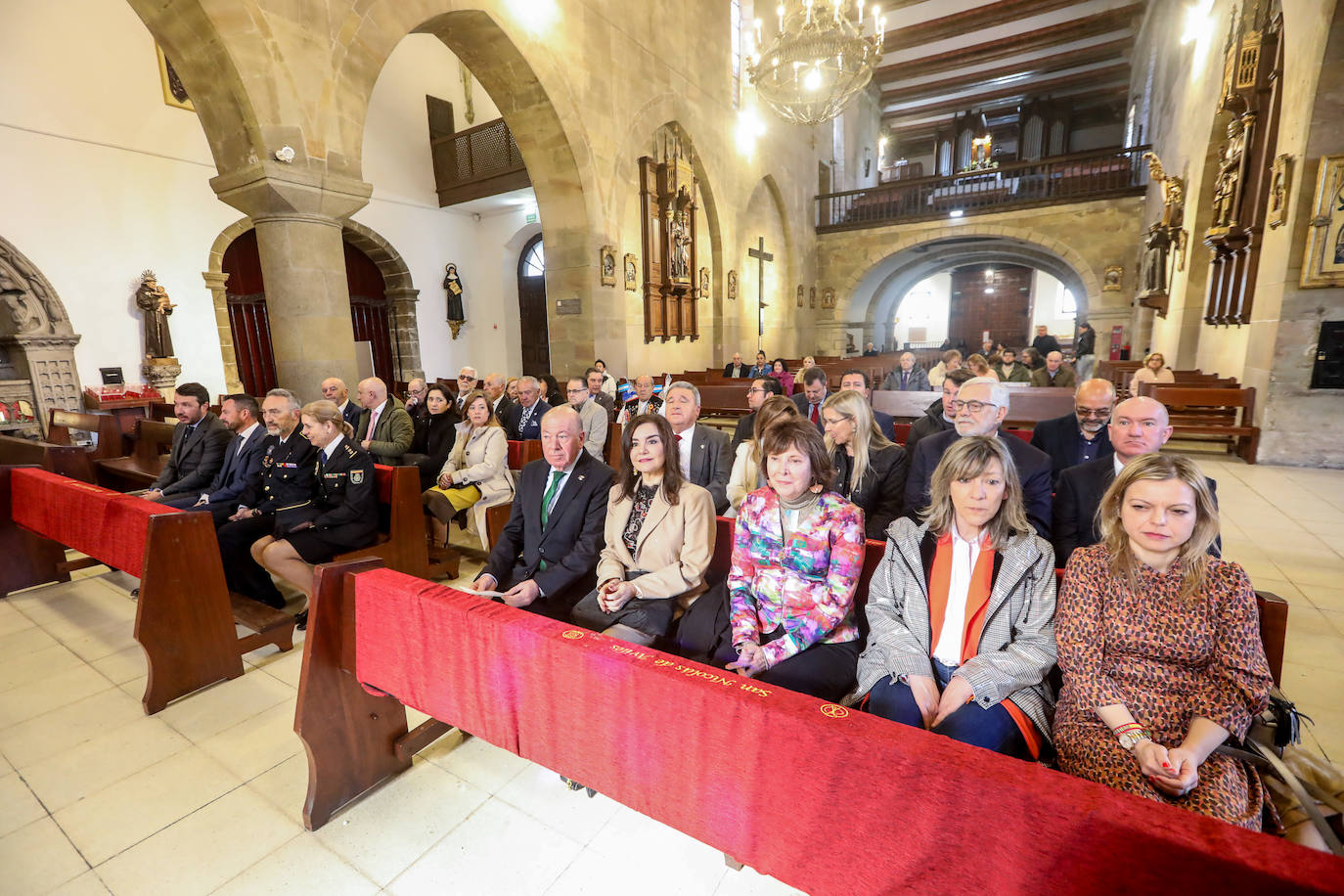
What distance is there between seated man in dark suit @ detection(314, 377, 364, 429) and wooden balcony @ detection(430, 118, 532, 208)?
21.5 feet

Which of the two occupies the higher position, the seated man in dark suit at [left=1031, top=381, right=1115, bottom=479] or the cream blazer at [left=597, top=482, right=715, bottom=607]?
the seated man in dark suit at [left=1031, top=381, right=1115, bottom=479]

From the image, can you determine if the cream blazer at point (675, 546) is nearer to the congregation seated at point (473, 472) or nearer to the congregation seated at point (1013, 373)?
the congregation seated at point (473, 472)

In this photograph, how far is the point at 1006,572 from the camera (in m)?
1.63

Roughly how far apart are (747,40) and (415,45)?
20.0 ft

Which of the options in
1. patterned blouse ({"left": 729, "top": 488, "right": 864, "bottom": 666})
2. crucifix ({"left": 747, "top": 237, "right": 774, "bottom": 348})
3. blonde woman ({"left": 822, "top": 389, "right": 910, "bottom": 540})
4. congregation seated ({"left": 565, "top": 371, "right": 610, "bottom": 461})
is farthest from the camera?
crucifix ({"left": 747, "top": 237, "right": 774, "bottom": 348})

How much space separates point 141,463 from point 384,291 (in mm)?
7184

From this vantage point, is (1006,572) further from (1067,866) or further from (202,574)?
(202,574)

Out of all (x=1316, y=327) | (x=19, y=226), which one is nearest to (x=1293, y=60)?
(x=1316, y=327)

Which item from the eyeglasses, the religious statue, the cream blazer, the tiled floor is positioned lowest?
the tiled floor

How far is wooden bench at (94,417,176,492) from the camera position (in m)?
4.48

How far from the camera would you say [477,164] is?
1073 centimetres

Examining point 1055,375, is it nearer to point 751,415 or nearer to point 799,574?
point 751,415

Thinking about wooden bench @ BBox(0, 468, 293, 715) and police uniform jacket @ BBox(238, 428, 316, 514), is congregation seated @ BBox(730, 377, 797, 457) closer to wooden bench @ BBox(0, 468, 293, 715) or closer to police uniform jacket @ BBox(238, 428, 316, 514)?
police uniform jacket @ BBox(238, 428, 316, 514)

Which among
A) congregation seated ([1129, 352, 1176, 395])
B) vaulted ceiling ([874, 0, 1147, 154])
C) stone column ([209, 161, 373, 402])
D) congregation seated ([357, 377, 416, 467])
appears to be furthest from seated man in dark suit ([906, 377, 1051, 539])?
vaulted ceiling ([874, 0, 1147, 154])
